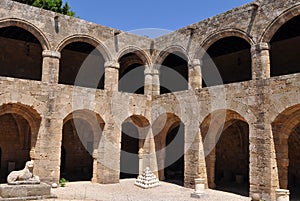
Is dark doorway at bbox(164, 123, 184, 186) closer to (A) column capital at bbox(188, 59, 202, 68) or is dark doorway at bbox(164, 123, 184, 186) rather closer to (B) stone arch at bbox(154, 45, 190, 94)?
(B) stone arch at bbox(154, 45, 190, 94)

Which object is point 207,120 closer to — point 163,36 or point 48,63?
point 163,36

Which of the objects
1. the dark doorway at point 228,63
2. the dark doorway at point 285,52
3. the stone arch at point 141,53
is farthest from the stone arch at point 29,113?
the dark doorway at point 285,52

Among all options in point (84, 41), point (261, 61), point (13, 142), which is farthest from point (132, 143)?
point (261, 61)

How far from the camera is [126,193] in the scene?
10.8 meters

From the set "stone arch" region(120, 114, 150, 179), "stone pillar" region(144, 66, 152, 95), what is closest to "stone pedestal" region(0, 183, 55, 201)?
"stone arch" region(120, 114, 150, 179)

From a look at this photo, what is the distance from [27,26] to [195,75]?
23.0 ft

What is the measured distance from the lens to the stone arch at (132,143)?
1430 centimetres

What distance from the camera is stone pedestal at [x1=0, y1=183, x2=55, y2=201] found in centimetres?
827

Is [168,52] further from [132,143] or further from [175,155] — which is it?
[132,143]

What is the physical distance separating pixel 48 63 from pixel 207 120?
6728 mm

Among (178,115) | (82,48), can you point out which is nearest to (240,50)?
(178,115)

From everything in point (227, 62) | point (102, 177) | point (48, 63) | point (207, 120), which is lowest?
point (102, 177)

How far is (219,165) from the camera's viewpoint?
15234 millimetres

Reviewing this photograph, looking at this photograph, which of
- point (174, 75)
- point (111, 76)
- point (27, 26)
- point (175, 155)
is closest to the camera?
point (27, 26)
